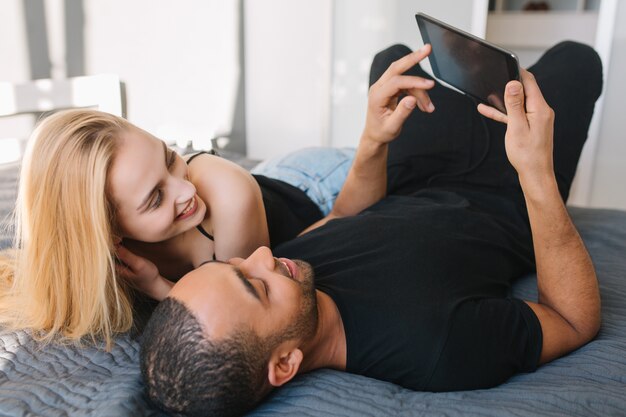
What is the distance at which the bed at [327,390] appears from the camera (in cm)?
84

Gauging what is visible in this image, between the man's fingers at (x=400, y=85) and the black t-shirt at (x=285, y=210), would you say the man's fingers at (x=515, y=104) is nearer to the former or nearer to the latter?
the man's fingers at (x=400, y=85)

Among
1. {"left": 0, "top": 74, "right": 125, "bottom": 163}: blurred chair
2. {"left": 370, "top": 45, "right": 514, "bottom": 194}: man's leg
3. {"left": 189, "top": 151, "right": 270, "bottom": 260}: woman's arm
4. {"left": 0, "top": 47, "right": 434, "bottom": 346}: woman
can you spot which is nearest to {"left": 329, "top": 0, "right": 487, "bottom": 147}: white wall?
{"left": 0, "top": 74, "right": 125, "bottom": 163}: blurred chair

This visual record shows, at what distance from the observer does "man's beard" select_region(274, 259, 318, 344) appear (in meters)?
0.88

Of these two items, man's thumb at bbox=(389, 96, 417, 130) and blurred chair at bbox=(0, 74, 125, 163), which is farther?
blurred chair at bbox=(0, 74, 125, 163)

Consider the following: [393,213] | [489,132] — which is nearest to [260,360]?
[393,213]

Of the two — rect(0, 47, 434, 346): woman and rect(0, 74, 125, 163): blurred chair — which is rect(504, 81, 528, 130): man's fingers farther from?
rect(0, 74, 125, 163): blurred chair

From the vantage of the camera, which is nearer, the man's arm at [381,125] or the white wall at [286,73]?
the man's arm at [381,125]

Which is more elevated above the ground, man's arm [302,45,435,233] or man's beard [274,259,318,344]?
man's arm [302,45,435,233]

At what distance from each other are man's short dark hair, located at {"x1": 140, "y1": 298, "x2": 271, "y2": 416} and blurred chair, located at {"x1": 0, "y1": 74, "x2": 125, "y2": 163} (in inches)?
58.1

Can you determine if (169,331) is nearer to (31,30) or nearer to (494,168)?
(494,168)

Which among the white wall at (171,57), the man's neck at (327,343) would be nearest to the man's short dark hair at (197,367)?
the man's neck at (327,343)

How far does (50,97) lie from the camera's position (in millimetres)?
2184

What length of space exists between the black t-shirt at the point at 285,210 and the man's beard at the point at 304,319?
488mm

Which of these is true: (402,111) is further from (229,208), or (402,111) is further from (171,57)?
(171,57)
